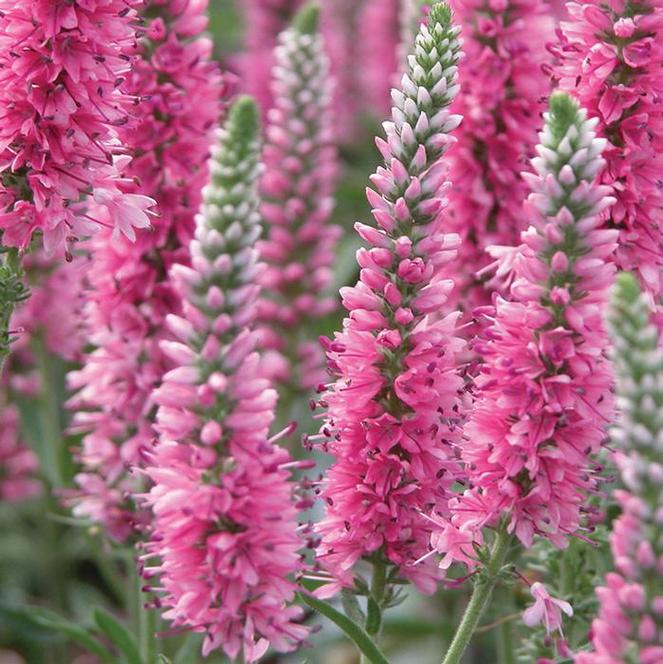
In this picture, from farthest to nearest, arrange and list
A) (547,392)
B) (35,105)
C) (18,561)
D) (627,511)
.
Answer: (18,561) → (35,105) → (547,392) → (627,511)

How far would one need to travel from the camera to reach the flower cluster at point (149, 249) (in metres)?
3.57

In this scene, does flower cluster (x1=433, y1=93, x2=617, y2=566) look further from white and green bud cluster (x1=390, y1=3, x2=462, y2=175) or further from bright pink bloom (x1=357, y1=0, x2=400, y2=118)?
bright pink bloom (x1=357, y1=0, x2=400, y2=118)

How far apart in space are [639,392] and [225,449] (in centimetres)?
84

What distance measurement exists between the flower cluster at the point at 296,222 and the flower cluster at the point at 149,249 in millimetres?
1119

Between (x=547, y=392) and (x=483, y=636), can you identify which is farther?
(x=483, y=636)

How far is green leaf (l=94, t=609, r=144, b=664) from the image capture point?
11.8ft

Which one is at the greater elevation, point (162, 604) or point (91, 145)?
point (91, 145)

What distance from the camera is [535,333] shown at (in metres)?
2.55

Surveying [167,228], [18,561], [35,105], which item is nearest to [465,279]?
[167,228]

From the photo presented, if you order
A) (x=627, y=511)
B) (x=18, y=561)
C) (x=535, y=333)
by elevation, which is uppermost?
(x=535, y=333)

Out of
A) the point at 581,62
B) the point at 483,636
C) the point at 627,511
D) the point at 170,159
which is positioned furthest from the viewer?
the point at 483,636

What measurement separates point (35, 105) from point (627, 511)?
1.68 m

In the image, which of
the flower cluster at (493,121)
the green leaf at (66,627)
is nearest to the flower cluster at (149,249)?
the green leaf at (66,627)

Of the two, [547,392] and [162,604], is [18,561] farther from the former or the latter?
[547,392]
